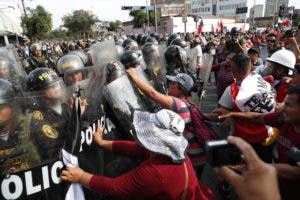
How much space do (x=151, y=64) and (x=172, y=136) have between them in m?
2.68

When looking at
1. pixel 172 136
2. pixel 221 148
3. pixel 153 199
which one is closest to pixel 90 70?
pixel 172 136

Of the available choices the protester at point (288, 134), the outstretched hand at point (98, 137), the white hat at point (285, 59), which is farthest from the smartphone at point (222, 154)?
Result: the white hat at point (285, 59)

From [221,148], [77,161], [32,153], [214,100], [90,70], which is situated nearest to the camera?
[221,148]

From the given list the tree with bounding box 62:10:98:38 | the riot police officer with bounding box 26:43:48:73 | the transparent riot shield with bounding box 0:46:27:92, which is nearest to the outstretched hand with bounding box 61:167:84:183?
the transparent riot shield with bounding box 0:46:27:92

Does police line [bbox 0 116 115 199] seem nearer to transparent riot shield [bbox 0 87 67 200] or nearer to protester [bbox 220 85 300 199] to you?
transparent riot shield [bbox 0 87 67 200]

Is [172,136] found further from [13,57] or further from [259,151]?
[13,57]

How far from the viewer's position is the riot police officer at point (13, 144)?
1759 millimetres

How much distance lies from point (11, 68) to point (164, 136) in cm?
375

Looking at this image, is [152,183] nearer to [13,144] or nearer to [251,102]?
[13,144]

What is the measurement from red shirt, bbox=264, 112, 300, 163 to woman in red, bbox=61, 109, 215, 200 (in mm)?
1004

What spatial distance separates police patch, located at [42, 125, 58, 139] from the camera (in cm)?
194

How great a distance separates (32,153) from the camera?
→ 6.03 ft

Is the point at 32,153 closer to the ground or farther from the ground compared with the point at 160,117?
closer to the ground

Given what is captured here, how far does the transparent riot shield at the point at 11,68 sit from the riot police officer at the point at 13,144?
7.90 feet
